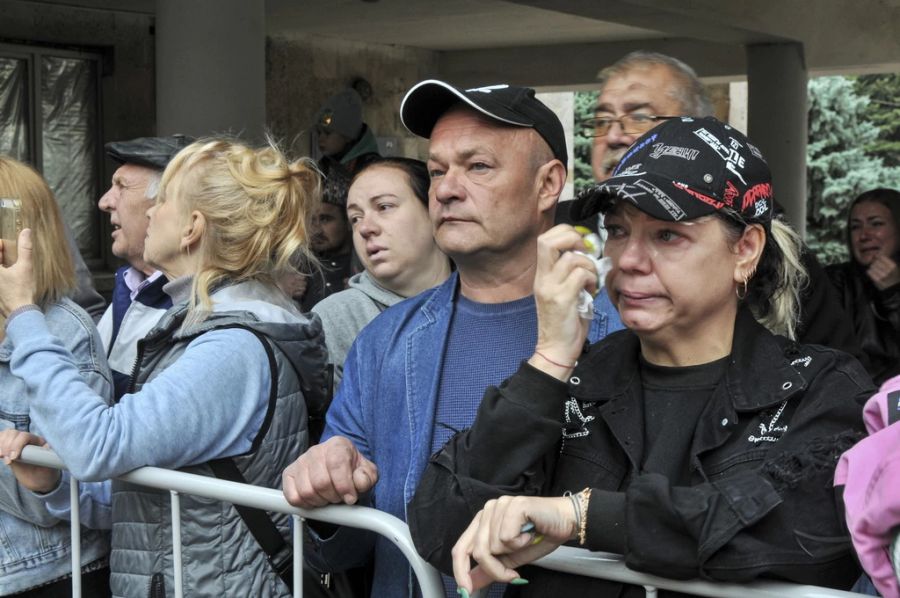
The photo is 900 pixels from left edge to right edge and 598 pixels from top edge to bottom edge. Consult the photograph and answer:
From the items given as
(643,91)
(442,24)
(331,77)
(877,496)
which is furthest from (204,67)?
(331,77)

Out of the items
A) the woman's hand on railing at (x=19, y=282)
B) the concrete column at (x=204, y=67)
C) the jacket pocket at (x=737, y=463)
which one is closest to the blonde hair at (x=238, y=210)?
the woman's hand on railing at (x=19, y=282)

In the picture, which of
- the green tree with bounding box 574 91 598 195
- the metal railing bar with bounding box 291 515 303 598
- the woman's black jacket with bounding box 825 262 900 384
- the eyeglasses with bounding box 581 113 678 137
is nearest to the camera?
the metal railing bar with bounding box 291 515 303 598

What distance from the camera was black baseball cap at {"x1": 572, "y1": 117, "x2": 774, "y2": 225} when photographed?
1848 millimetres

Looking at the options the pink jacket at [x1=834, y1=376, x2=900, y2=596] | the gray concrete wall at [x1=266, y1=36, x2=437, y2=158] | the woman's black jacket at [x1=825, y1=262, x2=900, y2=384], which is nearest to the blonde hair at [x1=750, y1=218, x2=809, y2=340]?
the pink jacket at [x1=834, y1=376, x2=900, y2=596]

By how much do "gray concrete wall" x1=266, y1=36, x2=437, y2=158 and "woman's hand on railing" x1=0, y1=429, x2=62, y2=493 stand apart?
997 centimetres

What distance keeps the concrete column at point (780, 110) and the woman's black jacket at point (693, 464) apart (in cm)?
1114

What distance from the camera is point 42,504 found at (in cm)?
273

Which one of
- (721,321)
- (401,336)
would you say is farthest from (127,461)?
(721,321)

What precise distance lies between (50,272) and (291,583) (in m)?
1.05

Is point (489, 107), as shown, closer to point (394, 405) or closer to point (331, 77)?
point (394, 405)

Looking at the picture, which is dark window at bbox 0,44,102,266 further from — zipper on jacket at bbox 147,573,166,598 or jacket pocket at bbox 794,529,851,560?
jacket pocket at bbox 794,529,851,560

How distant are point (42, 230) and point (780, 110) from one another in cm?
1090

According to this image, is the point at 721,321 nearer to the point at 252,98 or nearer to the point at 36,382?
the point at 36,382

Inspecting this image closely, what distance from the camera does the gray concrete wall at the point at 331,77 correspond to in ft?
43.3
